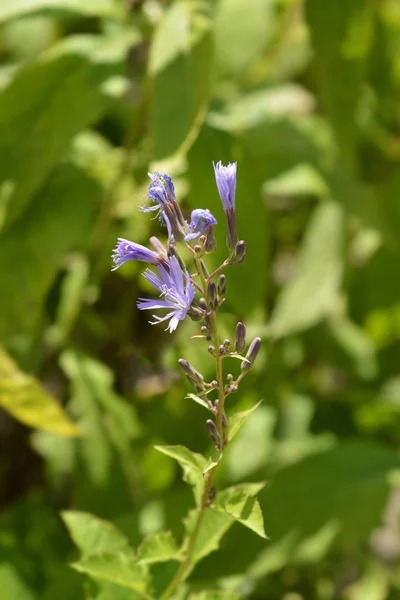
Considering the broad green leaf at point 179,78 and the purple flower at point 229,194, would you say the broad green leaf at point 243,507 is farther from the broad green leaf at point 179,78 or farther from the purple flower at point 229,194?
the broad green leaf at point 179,78

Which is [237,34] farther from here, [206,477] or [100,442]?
[206,477]

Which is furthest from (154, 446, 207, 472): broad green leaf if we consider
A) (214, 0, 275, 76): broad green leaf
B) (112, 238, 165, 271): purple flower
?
(214, 0, 275, 76): broad green leaf

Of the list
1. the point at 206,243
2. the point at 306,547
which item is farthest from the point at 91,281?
→ the point at 206,243

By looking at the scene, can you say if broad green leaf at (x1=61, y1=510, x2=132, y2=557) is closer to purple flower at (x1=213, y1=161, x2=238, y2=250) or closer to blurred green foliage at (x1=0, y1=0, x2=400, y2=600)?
blurred green foliage at (x1=0, y1=0, x2=400, y2=600)

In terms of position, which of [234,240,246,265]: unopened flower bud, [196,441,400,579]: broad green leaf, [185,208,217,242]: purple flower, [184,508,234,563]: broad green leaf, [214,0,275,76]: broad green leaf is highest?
[185,208,217,242]: purple flower

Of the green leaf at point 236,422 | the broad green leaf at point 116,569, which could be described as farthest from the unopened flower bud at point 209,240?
the broad green leaf at point 116,569

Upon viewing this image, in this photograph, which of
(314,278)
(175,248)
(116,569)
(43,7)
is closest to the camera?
(175,248)

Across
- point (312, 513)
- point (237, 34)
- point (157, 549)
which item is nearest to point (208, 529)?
point (157, 549)
